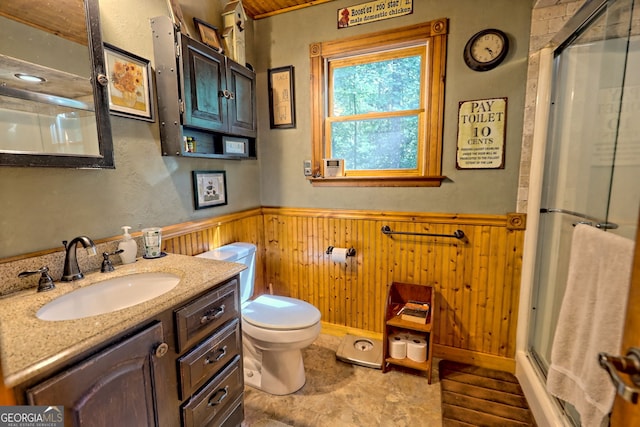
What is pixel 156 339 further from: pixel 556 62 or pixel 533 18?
pixel 533 18

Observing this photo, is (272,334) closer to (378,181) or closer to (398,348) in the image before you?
(398,348)

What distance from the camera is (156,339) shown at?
987 millimetres

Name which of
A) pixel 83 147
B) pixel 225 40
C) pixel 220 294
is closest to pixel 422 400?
pixel 220 294

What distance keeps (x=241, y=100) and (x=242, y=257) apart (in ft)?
3.54

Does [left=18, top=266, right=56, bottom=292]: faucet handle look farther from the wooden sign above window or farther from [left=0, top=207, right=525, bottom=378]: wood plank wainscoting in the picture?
the wooden sign above window

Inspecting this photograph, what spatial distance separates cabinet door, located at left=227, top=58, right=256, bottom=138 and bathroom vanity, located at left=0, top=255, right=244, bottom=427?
1.01 meters

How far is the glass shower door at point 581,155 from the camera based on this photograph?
1241 mm

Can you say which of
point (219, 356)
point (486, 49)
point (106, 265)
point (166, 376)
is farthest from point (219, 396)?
point (486, 49)

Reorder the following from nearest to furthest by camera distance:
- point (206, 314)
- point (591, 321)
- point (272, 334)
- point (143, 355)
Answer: point (143, 355) < point (591, 321) < point (206, 314) < point (272, 334)

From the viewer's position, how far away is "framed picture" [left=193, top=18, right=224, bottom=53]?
1.82 meters

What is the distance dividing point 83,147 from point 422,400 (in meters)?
2.20

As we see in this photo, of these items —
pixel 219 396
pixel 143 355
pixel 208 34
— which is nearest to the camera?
pixel 143 355

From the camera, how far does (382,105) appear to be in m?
2.17

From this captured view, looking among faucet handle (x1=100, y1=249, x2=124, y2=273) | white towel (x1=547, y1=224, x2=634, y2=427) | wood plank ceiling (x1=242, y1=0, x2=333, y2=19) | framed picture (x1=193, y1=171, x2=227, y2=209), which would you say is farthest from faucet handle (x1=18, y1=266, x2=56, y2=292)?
wood plank ceiling (x1=242, y1=0, x2=333, y2=19)
